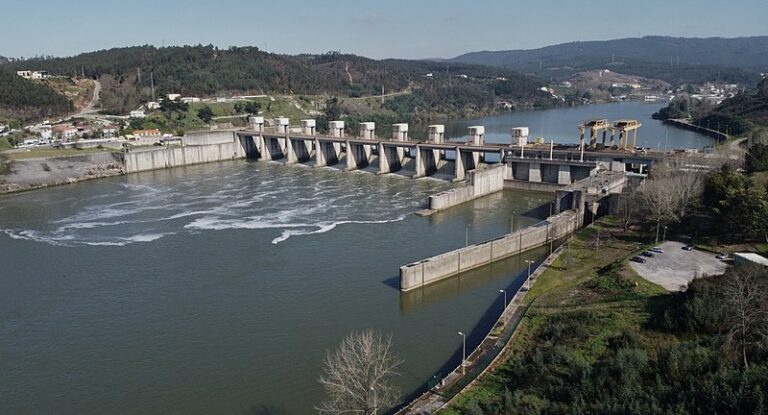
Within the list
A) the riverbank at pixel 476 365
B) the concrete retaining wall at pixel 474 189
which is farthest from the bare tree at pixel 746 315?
the concrete retaining wall at pixel 474 189

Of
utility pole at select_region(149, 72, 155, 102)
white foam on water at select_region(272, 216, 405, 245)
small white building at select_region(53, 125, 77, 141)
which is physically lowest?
white foam on water at select_region(272, 216, 405, 245)

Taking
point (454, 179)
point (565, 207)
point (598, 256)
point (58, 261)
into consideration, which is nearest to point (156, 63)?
point (454, 179)

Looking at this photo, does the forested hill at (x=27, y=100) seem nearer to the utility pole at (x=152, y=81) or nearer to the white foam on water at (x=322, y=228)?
the utility pole at (x=152, y=81)

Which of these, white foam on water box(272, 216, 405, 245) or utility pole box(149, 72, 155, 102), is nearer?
white foam on water box(272, 216, 405, 245)

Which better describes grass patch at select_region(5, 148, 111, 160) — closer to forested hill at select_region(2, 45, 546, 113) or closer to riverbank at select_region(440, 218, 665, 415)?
forested hill at select_region(2, 45, 546, 113)

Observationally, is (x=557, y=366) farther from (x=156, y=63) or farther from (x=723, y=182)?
(x=156, y=63)

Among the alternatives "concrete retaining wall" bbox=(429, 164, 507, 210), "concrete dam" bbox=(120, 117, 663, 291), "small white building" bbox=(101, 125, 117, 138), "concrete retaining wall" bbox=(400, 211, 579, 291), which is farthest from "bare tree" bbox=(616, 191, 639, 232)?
"small white building" bbox=(101, 125, 117, 138)
